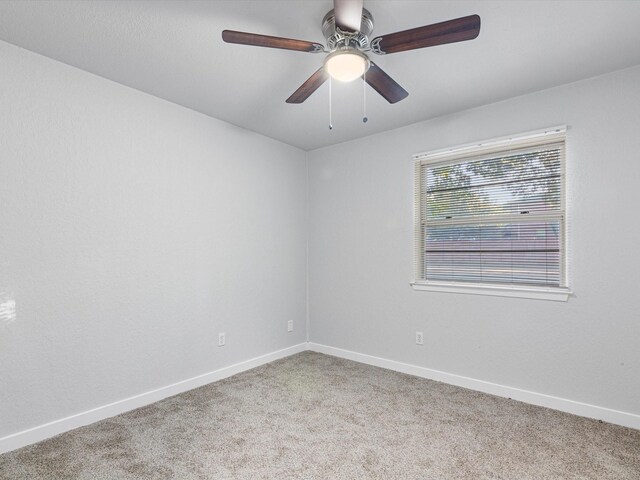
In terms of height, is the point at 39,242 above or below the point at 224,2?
below

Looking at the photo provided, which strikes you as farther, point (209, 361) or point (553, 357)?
point (209, 361)

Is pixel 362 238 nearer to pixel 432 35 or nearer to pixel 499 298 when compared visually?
pixel 499 298

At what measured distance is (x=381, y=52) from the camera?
187cm

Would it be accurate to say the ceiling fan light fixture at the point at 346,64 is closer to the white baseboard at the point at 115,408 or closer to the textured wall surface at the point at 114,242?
the textured wall surface at the point at 114,242

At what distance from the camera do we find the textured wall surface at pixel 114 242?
2191mm

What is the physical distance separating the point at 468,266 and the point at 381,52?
6.89ft

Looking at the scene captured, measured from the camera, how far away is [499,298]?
9.68ft

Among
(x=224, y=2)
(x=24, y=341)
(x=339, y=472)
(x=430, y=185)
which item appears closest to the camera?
(x=224, y=2)

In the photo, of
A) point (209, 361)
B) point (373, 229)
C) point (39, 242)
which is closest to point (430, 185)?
point (373, 229)

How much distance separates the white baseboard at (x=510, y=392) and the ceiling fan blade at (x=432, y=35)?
2.66 meters

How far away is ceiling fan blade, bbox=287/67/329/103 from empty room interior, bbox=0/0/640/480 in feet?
0.05

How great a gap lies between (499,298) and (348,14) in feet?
8.17

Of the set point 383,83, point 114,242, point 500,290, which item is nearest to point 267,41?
point 383,83

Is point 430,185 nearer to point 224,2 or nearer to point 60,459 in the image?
point 224,2
